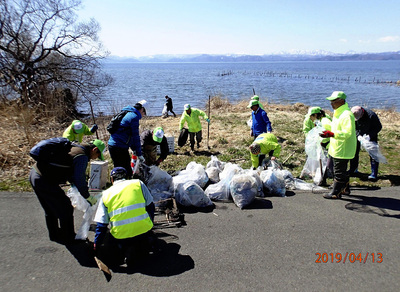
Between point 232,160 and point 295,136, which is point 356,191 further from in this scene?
point 295,136

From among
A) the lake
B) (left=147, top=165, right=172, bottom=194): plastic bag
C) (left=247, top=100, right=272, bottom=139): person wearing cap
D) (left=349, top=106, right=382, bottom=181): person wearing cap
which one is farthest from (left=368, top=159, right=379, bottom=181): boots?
the lake

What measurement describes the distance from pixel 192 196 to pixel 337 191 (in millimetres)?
2793

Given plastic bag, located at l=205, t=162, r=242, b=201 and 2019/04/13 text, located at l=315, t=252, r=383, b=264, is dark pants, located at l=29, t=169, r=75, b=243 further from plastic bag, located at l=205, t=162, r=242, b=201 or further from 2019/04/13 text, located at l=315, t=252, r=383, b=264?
2019/04/13 text, located at l=315, t=252, r=383, b=264

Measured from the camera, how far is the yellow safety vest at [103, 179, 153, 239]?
10.7ft

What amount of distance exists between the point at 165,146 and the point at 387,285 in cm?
406

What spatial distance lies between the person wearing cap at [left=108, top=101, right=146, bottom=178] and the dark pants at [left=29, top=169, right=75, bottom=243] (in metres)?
1.34

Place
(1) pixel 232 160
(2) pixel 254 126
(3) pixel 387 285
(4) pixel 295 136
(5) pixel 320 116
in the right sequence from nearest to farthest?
1. (3) pixel 387 285
2. (5) pixel 320 116
3. (2) pixel 254 126
4. (1) pixel 232 160
5. (4) pixel 295 136

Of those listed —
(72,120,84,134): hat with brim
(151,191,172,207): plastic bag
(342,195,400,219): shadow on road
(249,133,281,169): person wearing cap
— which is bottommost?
(342,195,400,219): shadow on road

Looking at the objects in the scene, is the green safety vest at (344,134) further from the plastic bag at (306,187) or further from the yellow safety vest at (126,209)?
the yellow safety vest at (126,209)

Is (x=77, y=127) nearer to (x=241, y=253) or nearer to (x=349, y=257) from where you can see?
(x=241, y=253)

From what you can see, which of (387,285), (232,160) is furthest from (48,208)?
(232,160)

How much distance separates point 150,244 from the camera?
12.1 ft

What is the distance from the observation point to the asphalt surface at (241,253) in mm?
3143

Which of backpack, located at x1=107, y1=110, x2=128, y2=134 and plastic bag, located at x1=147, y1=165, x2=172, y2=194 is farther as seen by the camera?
plastic bag, located at x1=147, y1=165, x2=172, y2=194
